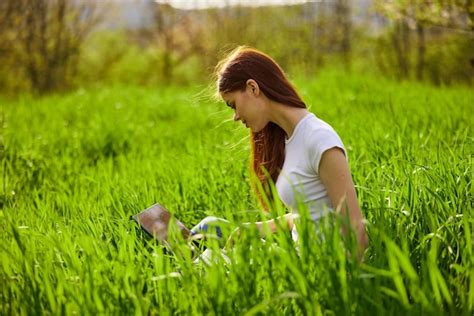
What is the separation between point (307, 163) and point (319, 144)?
0.12 metres

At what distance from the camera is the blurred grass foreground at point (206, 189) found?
2.13m

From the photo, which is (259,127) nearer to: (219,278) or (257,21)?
(219,278)

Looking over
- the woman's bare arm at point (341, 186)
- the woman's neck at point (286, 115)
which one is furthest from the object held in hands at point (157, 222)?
the woman's bare arm at point (341, 186)

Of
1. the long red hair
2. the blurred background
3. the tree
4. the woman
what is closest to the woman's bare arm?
the woman

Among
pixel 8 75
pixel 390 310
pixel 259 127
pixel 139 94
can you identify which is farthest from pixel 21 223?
pixel 8 75

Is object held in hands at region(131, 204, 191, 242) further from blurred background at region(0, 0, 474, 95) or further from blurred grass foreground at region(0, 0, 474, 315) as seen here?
blurred background at region(0, 0, 474, 95)

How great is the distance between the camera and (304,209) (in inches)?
84.1

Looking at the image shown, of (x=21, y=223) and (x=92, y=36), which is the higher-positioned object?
(x=92, y=36)

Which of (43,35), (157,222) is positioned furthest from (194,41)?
(157,222)

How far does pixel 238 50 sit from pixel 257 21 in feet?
52.0

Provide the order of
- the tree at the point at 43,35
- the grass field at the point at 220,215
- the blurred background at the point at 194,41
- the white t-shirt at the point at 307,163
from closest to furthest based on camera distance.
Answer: the grass field at the point at 220,215 < the white t-shirt at the point at 307,163 < the tree at the point at 43,35 < the blurred background at the point at 194,41

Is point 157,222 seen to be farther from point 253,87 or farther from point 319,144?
point 319,144

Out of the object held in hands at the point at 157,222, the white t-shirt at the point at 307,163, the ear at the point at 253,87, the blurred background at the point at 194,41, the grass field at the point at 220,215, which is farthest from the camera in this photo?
the blurred background at the point at 194,41

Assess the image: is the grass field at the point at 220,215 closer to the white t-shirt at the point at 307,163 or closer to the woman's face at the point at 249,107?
the white t-shirt at the point at 307,163
